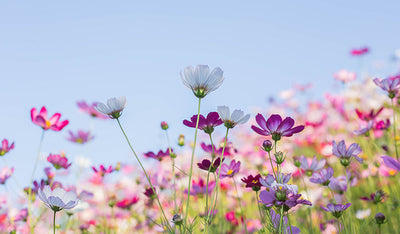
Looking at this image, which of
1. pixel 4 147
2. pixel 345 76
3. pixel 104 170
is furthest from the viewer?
pixel 345 76

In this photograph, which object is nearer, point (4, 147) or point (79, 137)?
point (4, 147)

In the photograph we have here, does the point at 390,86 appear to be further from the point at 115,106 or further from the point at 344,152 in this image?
the point at 115,106

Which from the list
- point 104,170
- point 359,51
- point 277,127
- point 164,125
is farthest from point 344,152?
point 359,51

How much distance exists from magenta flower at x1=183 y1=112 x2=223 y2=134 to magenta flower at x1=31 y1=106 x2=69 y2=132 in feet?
2.05

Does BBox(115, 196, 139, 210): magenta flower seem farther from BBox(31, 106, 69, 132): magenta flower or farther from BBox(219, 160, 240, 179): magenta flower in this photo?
BBox(219, 160, 240, 179): magenta flower

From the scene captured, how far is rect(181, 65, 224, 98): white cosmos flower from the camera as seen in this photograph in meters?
0.83

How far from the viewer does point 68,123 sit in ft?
4.38

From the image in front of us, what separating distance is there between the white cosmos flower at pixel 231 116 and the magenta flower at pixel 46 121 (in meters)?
0.72

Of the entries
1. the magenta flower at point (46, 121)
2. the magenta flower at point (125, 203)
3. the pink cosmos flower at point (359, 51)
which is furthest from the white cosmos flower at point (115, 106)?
the pink cosmos flower at point (359, 51)

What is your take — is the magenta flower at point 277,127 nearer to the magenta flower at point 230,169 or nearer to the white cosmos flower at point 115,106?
the magenta flower at point 230,169

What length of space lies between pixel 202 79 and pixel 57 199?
407mm

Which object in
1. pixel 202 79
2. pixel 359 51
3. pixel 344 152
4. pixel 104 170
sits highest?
pixel 359 51

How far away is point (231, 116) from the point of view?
0.85 meters

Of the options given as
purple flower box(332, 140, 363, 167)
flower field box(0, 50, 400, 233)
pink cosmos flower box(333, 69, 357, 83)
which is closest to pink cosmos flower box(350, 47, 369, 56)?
flower field box(0, 50, 400, 233)
